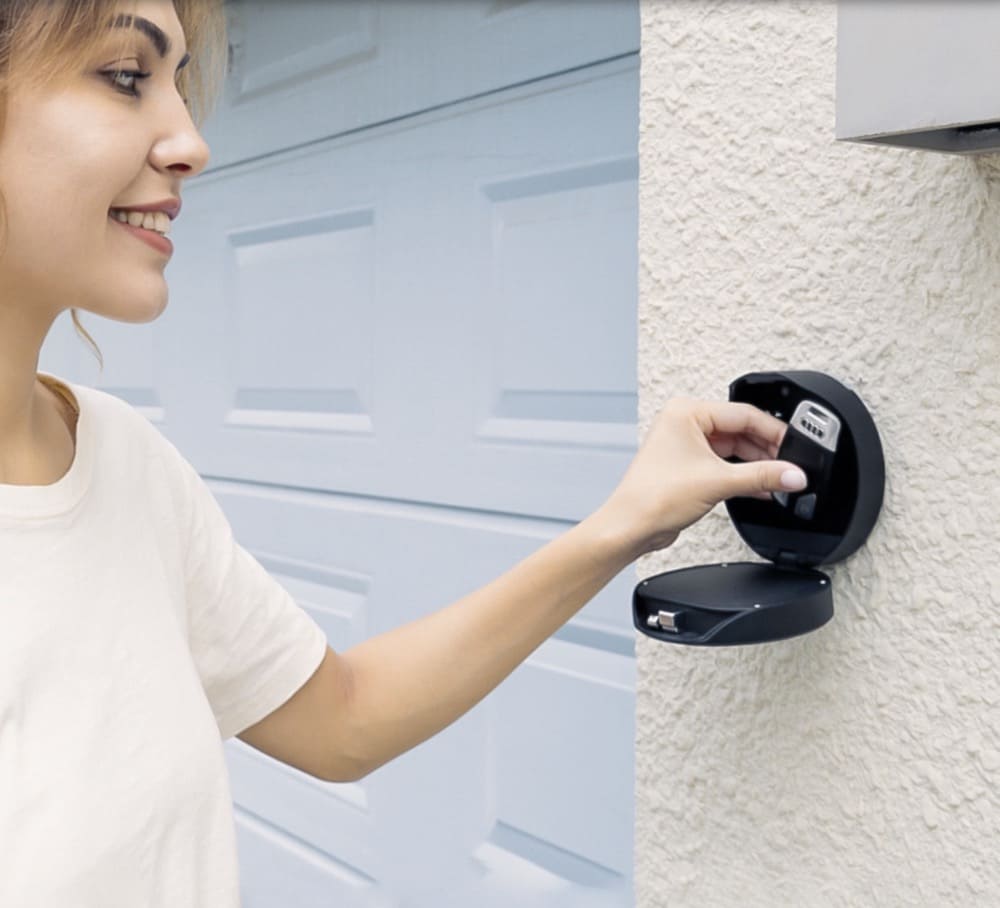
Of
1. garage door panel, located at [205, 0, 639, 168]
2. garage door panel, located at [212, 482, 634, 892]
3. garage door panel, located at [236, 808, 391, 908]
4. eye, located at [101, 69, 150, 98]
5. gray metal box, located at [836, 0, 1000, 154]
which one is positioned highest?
garage door panel, located at [205, 0, 639, 168]

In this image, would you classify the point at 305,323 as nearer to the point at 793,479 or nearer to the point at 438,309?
the point at 438,309

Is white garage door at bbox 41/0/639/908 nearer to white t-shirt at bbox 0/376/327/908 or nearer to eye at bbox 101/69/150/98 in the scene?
white t-shirt at bbox 0/376/327/908

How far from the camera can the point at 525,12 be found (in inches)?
49.7

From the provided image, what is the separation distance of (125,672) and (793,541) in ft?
1.50

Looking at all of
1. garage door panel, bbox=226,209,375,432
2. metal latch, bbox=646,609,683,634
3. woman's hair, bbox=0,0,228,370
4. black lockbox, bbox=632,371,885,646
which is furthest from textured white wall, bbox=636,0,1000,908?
garage door panel, bbox=226,209,375,432

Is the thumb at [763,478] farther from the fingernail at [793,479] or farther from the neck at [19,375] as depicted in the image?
the neck at [19,375]

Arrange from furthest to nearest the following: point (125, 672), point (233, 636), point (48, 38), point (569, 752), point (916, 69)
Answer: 1. point (569, 752)
2. point (233, 636)
3. point (125, 672)
4. point (48, 38)
5. point (916, 69)

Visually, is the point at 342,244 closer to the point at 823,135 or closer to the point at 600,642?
the point at 600,642

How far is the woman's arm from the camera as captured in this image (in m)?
0.77

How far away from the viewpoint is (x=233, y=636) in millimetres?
952

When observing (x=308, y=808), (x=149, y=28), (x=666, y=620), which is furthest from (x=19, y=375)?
(x=308, y=808)

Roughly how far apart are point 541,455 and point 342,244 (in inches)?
18.1

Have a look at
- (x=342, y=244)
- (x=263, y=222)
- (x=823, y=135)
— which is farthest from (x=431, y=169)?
(x=823, y=135)

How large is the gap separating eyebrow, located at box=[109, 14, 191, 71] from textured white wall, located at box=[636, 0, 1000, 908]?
338 millimetres
